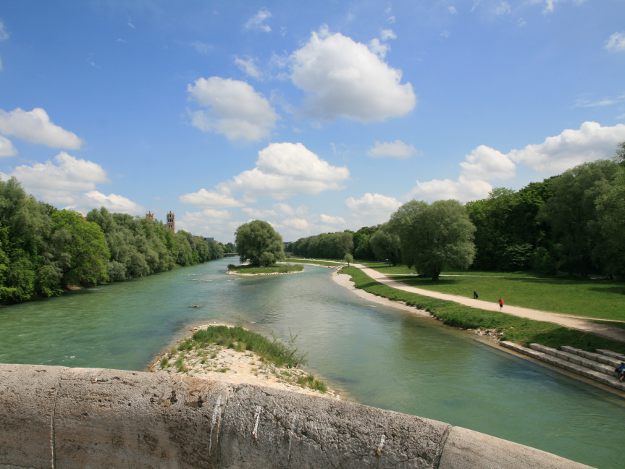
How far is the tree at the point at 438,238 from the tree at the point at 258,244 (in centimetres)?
4355

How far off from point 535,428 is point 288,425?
516 inches

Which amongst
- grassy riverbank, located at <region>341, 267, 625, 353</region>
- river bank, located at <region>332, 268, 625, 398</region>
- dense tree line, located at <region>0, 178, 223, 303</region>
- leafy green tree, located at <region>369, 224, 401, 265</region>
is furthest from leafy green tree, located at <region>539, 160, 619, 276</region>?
dense tree line, located at <region>0, 178, 223, 303</region>

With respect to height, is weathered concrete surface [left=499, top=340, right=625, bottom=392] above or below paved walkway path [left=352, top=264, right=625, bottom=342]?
below

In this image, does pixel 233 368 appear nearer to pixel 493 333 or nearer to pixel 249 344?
pixel 249 344

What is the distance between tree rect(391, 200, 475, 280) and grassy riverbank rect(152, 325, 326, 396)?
34744 millimetres

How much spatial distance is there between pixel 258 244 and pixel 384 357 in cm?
7673

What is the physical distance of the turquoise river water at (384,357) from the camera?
1313 cm

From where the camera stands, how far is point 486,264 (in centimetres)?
7156

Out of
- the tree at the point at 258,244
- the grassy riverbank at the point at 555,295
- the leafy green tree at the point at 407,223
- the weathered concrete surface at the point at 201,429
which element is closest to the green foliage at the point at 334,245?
the tree at the point at 258,244

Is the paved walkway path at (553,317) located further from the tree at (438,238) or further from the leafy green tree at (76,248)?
the leafy green tree at (76,248)

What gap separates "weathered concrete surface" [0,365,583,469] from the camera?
2689mm

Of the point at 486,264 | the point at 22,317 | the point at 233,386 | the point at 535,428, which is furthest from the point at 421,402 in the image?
the point at 486,264

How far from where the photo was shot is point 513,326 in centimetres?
2522

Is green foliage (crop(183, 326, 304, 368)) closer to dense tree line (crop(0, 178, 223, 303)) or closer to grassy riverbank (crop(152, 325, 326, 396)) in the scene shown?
grassy riverbank (crop(152, 325, 326, 396))
